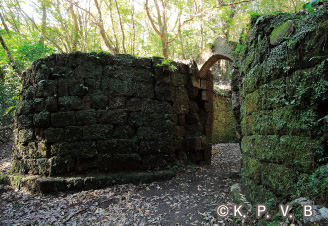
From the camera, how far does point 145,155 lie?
17.3 ft

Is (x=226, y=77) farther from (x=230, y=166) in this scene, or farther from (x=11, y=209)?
(x=11, y=209)

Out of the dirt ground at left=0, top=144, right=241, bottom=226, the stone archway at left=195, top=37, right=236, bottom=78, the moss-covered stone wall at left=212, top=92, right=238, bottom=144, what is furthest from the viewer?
the moss-covered stone wall at left=212, top=92, right=238, bottom=144

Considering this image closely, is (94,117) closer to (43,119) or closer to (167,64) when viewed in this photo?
(43,119)

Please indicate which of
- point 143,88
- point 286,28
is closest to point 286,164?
point 286,28

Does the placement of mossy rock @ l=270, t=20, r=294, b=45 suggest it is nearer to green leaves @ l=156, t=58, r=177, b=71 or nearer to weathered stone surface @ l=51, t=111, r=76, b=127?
green leaves @ l=156, t=58, r=177, b=71

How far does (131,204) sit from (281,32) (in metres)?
3.67

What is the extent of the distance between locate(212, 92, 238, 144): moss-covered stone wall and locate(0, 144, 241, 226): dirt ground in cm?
688

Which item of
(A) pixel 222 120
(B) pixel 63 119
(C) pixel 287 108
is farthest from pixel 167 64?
(A) pixel 222 120

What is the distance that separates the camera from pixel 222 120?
1212cm

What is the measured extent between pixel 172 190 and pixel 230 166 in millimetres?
2838

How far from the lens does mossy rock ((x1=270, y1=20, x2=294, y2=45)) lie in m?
2.35

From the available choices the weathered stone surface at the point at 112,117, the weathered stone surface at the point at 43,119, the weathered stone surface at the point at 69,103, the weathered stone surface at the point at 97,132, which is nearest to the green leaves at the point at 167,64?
the weathered stone surface at the point at 112,117

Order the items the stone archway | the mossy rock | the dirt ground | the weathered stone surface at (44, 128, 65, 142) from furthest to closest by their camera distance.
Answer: the stone archway < the weathered stone surface at (44, 128, 65, 142) < the dirt ground < the mossy rock

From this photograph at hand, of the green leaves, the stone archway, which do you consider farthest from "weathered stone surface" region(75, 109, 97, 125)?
the stone archway
